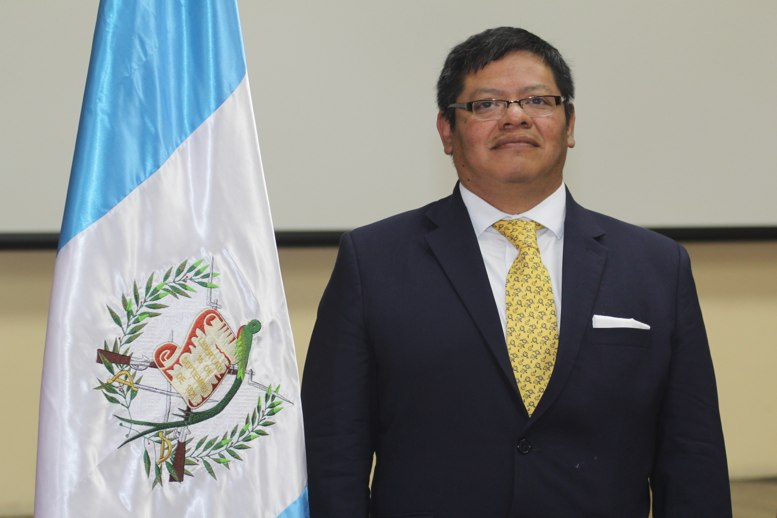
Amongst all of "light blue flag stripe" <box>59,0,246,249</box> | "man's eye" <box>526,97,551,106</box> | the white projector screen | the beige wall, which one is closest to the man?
"man's eye" <box>526,97,551,106</box>

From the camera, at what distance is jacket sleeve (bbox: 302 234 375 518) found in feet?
5.98

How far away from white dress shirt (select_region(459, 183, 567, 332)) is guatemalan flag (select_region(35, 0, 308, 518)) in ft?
1.34

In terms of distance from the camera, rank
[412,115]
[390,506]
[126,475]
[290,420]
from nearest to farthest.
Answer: [126,475]
[290,420]
[390,506]
[412,115]

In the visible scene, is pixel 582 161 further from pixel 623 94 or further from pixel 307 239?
pixel 307 239

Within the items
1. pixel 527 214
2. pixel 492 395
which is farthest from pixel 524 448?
pixel 527 214

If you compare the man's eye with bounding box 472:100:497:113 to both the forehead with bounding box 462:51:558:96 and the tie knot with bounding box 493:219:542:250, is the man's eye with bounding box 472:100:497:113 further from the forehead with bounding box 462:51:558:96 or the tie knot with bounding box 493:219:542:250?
the tie knot with bounding box 493:219:542:250

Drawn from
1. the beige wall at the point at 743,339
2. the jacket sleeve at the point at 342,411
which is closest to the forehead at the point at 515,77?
the jacket sleeve at the point at 342,411

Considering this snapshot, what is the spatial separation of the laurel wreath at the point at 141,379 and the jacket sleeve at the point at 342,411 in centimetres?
16

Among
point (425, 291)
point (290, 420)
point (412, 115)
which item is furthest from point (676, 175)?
point (290, 420)

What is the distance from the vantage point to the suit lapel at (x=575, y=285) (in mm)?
1774

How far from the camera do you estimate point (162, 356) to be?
1623 millimetres

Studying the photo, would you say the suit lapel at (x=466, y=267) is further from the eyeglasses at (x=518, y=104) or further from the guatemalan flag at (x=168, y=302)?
the guatemalan flag at (x=168, y=302)

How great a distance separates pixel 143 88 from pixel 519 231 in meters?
0.71

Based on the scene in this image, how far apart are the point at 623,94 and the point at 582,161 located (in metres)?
0.24
